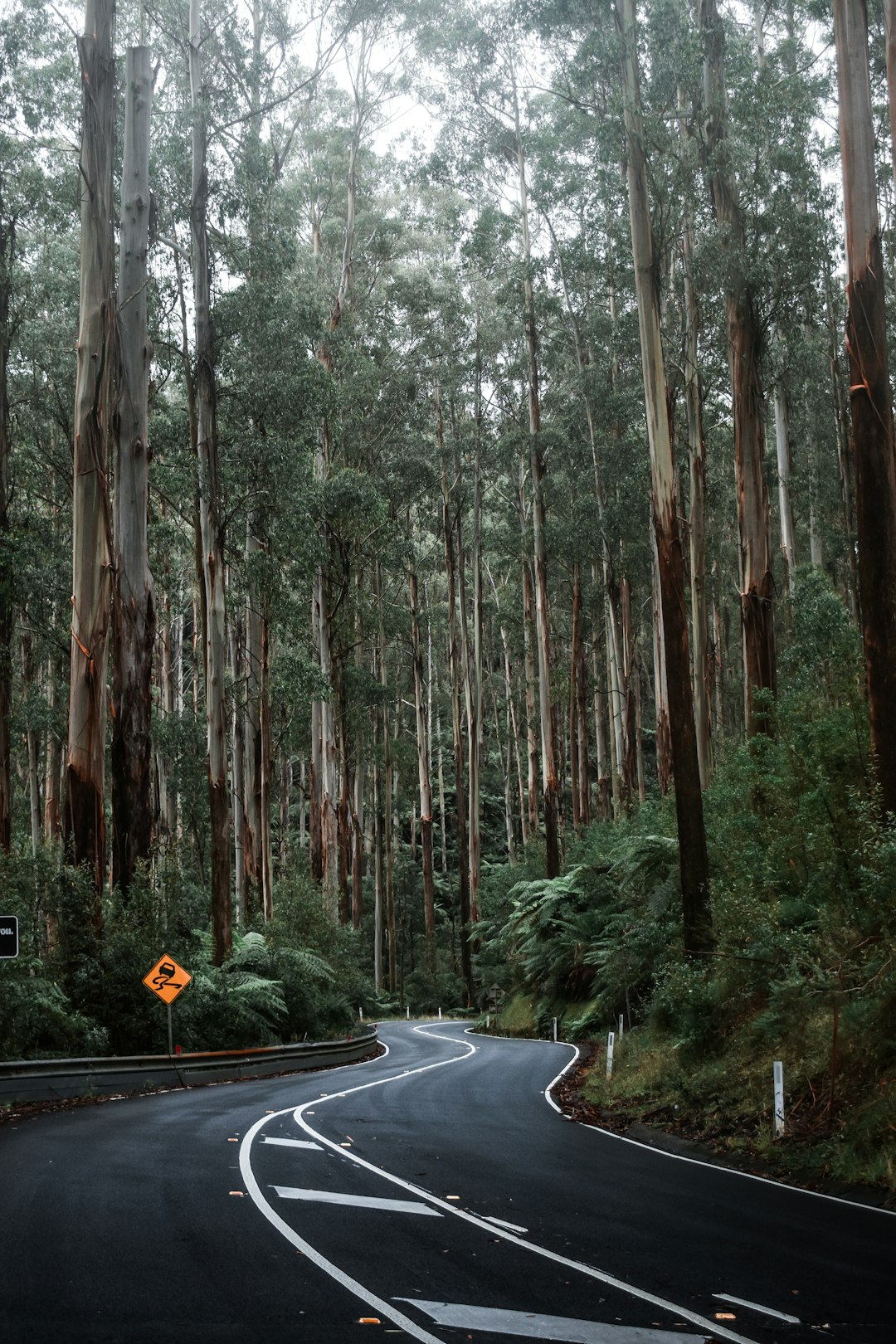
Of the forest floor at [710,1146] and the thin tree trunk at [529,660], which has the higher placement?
the thin tree trunk at [529,660]

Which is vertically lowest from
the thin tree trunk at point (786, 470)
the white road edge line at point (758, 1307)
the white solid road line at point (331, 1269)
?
the white road edge line at point (758, 1307)

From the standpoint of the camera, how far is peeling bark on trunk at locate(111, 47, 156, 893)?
1852cm

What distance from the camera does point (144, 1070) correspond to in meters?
16.6

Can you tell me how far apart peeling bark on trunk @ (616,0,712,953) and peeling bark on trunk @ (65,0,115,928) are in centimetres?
820

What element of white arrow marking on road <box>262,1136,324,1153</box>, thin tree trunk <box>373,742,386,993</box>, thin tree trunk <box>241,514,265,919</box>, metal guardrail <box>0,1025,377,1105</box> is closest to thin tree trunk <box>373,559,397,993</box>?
thin tree trunk <box>373,742,386,993</box>

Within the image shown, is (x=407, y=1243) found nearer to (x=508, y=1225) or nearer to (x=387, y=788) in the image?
(x=508, y=1225)

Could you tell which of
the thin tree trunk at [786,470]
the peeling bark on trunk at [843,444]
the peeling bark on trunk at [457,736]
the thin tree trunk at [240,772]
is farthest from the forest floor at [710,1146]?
the peeling bark on trunk at [457,736]

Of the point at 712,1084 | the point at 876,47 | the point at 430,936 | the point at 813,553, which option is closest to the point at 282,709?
the point at 430,936

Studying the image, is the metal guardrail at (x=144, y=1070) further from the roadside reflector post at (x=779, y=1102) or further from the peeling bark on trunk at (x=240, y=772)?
the peeling bark on trunk at (x=240, y=772)

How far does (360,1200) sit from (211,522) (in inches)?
713

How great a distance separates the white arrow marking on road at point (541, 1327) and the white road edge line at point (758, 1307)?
58cm

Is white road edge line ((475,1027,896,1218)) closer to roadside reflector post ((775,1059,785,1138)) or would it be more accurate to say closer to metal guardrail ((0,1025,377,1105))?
roadside reflector post ((775,1059,785,1138))

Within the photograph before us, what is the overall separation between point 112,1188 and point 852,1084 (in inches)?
247

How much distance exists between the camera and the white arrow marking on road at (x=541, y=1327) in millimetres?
5246
